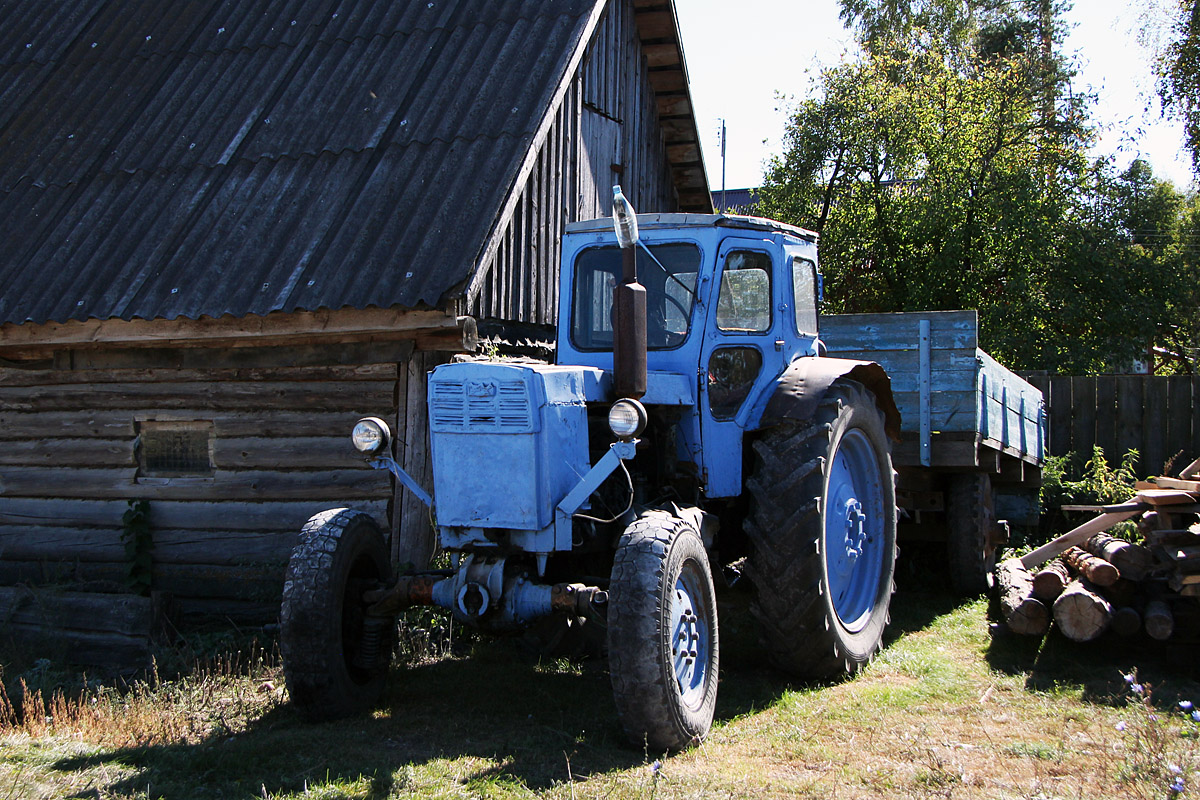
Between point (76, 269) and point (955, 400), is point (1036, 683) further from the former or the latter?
point (76, 269)

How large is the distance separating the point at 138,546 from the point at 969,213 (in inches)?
522

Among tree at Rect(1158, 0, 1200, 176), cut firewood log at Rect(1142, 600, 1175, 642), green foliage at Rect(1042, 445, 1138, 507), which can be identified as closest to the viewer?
cut firewood log at Rect(1142, 600, 1175, 642)

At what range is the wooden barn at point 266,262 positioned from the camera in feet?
25.6

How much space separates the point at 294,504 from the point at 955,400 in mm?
5454

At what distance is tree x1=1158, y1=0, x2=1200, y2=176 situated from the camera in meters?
19.4

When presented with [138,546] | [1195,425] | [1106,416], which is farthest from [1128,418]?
[138,546]

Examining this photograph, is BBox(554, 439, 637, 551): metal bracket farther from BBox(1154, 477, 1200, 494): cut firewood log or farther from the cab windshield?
BBox(1154, 477, 1200, 494): cut firewood log

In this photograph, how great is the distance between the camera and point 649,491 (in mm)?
5777

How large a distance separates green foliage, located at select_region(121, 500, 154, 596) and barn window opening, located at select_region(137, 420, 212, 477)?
363mm

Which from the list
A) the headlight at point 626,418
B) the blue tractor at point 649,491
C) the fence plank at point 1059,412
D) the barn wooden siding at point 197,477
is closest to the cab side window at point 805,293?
the blue tractor at point 649,491

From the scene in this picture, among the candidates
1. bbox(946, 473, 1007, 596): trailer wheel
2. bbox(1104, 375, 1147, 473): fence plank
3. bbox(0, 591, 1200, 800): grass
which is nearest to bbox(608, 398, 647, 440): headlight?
bbox(0, 591, 1200, 800): grass

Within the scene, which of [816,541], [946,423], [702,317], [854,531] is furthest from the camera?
[946,423]

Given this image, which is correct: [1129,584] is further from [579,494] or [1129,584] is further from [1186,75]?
[1186,75]

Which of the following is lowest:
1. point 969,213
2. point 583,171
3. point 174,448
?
point 174,448
